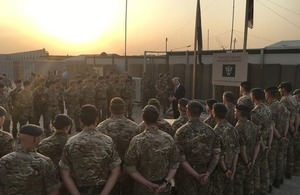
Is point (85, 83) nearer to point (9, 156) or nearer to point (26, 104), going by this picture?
point (26, 104)

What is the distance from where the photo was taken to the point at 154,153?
12.5ft

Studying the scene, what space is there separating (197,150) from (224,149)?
2.01 feet

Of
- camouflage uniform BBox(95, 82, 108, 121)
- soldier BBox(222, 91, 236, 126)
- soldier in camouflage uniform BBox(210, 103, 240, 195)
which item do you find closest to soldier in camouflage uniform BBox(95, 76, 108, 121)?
camouflage uniform BBox(95, 82, 108, 121)

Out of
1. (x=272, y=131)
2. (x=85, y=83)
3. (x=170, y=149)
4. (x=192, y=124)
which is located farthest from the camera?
(x=85, y=83)

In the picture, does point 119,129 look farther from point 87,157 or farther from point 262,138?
point 262,138

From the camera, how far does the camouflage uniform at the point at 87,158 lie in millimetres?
3461

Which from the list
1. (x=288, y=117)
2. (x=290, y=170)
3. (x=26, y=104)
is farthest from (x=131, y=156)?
(x=26, y=104)

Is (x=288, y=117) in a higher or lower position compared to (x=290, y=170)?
higher

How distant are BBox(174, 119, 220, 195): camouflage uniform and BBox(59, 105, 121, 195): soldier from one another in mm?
Result: 1119

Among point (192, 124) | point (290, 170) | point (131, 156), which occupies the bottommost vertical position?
point (290, 170)

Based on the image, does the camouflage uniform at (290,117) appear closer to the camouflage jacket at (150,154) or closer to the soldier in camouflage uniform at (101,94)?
the camouflage jacket at (150,154)

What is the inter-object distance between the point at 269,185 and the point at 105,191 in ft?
12.9

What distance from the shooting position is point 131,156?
12.5 feet

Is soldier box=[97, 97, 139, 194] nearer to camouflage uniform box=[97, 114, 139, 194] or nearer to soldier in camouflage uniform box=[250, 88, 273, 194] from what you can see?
camouflage uniform box=[97, 114, 139, 194]
